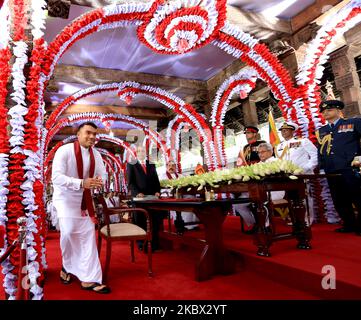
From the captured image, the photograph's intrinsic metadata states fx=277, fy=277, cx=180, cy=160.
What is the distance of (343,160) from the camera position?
4012 mm

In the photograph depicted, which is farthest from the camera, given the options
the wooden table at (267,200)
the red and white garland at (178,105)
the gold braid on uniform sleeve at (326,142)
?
the red and white garland at (178,105)

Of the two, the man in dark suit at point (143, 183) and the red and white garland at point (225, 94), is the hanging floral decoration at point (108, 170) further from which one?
the man in dark suit at point (143, 183)

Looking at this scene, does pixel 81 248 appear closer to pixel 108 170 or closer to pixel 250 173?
pixel 250 173

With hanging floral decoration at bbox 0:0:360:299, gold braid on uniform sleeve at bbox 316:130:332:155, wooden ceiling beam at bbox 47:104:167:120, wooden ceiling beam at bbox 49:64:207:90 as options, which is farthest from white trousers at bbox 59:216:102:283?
wooden ceiling beam at bbox 47:104:167:120

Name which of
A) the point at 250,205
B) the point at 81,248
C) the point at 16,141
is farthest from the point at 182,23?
the point at 81,248

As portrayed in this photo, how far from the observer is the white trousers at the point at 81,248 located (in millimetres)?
2754

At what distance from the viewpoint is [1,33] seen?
2949mm

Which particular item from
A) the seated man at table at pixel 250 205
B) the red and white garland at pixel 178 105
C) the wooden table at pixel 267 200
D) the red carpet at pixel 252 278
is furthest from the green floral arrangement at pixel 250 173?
the red and white garland at pixel 178 105

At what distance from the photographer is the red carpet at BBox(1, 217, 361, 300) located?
7.75ft

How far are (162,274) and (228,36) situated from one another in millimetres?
4138

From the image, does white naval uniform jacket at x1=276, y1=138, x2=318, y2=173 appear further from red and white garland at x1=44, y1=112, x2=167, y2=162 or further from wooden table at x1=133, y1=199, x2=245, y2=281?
red and white garland at x1=44, y1=112, x2=167, y2=162

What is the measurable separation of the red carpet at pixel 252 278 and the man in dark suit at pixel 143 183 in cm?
100

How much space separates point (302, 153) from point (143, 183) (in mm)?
2806
